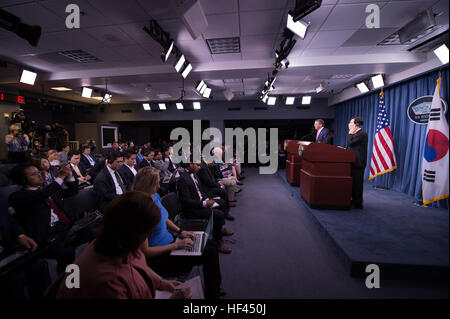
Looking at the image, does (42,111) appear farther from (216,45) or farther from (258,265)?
(258,265)

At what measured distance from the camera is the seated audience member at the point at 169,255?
1.61 meters

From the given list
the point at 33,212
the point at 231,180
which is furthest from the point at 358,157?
the point at 33,212

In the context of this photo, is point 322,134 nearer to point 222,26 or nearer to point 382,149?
point 382,149

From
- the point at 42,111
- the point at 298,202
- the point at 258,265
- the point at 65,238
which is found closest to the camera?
the point at 65,238

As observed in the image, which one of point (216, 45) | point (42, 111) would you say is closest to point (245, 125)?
point (216, 45)

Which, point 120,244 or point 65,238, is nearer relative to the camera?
point 120,244

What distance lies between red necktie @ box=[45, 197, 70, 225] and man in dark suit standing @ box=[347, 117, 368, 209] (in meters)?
4.06

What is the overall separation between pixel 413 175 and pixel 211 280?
5163 millimetres

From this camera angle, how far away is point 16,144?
658cm

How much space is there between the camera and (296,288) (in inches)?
74.6

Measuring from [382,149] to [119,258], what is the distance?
5.58 m

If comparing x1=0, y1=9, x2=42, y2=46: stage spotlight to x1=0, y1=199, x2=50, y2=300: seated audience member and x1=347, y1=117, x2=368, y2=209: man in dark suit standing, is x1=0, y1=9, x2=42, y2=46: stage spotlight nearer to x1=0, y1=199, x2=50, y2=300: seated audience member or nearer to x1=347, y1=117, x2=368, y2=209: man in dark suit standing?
x1=0, y1=199, x2=50, y2=300: seated audience member

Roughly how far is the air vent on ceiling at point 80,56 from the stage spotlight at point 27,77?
129 centimetres

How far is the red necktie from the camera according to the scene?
6.70 ft
